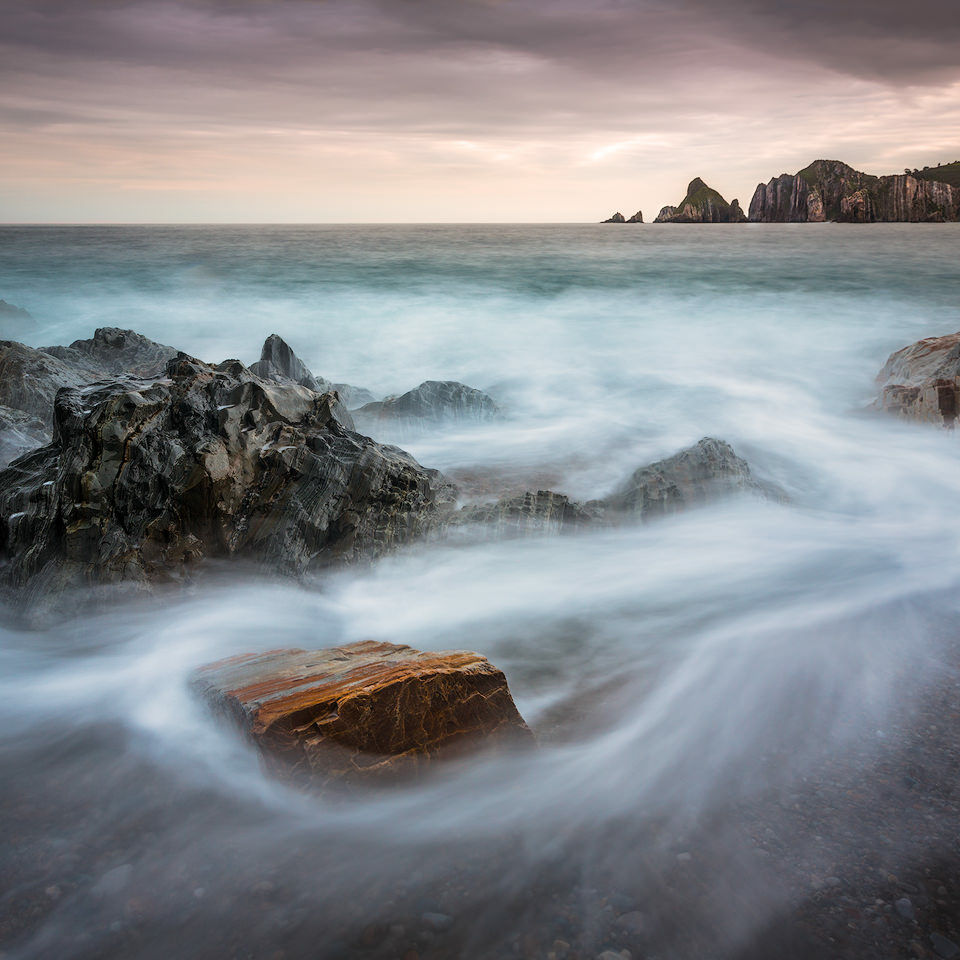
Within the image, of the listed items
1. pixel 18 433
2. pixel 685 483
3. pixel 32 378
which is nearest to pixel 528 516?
pixel 685 483

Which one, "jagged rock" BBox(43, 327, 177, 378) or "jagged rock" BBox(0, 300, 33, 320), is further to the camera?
"jagged rock" BBox(0, 300, 33, 320)

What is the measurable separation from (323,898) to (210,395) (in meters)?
3.84

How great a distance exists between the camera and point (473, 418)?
10.6m

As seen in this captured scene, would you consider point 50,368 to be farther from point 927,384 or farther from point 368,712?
point 927,384

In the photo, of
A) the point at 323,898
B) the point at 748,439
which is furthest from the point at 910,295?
the point at 323,898

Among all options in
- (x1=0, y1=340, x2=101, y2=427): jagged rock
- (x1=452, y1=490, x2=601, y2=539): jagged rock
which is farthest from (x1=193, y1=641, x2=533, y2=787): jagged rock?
(x1=0, y1=340, x2=101, y2=427): jagged rock

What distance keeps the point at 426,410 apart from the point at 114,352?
198 inches

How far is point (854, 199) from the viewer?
93.6m

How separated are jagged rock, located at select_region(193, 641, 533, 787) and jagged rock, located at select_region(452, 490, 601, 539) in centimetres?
264

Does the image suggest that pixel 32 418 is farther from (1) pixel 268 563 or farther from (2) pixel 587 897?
(2) pixel 587 897

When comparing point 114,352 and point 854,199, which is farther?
point 854,199

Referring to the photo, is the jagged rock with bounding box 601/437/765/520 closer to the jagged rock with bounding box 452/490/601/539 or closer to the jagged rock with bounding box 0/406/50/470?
the jagged rock with bounding box 452/490/601/539

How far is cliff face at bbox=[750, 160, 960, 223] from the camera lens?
289 ft

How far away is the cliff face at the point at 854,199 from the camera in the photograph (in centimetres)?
8794
